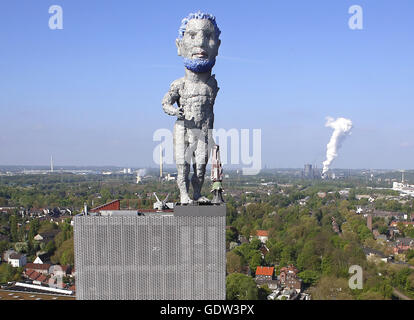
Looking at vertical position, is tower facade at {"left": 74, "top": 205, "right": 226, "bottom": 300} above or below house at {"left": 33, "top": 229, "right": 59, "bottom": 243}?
above

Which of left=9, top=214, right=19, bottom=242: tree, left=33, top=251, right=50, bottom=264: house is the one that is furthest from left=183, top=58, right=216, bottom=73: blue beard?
left=9, top=214, right=19, bottom=242: tree

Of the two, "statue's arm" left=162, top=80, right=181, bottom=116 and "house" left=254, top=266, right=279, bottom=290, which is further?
"house" left=254, top=266, right=279, bottom=290

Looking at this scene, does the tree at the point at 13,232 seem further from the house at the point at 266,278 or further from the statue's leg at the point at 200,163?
the statue's leg at the point at 200,163

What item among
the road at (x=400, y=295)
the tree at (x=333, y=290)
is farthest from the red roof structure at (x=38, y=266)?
the road at (x=400, y=295)

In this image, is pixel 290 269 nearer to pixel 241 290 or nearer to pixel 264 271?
pixel 264 271

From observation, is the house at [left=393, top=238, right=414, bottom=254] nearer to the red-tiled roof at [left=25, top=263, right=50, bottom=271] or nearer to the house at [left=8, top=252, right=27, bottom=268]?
the red-tiled roof at [left=25, top=263, right=50, bottom=271]
